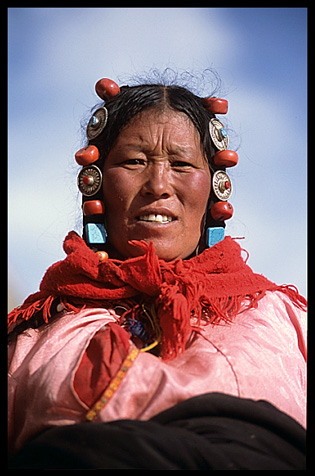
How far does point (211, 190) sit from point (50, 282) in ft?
2.54

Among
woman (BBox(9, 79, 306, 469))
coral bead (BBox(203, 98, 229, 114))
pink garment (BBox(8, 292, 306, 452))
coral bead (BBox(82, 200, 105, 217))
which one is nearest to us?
woman (BBox(9, 79, 306, 469))

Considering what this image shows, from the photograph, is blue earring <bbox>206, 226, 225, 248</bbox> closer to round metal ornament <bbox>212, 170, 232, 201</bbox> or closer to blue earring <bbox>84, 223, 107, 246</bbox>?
round metal ornament <bbox>212, 170, 232, 201</bbox>

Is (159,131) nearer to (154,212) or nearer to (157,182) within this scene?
(157,182)

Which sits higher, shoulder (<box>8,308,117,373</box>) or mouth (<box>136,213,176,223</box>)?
mouth (<box>136,213,176,223</box>)

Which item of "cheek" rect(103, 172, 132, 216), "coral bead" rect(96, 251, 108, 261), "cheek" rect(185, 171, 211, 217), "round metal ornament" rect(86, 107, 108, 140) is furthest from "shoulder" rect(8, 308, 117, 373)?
"round metal ornament" rect(86, 107, 108, 140)

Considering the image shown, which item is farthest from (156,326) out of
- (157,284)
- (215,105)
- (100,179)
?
(215,105)

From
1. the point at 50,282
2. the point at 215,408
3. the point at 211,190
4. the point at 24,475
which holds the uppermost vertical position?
the point at 211,190

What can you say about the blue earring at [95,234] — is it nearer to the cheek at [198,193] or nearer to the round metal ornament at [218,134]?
the cheek at [198,193]

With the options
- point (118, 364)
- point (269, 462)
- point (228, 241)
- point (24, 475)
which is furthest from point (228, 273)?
point (24, 475)

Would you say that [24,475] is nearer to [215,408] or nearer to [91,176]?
[215,408]

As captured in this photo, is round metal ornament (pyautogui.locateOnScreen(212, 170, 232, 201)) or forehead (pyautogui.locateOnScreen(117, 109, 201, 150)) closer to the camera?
forehead (pyautogui.locateOnScreen(117, 109, 201, 150))

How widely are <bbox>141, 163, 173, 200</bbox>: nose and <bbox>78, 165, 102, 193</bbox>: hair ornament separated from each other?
23 cm

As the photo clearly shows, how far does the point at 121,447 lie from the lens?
5.63ft

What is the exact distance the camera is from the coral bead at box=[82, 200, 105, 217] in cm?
258
